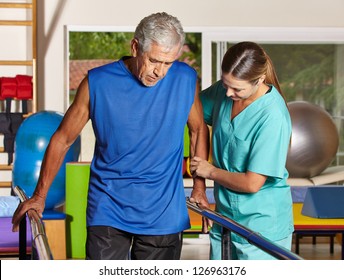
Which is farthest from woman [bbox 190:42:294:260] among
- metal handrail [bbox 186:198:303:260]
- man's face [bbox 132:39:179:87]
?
man's face [bbox 132:39:179:87]

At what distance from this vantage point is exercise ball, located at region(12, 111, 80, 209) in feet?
22.9

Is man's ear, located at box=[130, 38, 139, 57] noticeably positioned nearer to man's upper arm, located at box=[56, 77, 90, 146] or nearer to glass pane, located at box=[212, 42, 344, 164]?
man's upper arm, located at box=[56, 77, 90, 146]

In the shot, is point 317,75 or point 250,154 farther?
point 317,75

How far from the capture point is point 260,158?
2928 millimetres

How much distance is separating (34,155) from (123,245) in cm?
425

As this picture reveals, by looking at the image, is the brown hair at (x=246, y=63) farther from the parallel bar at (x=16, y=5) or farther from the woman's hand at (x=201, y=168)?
the parallel bar at (x=16, y=5)

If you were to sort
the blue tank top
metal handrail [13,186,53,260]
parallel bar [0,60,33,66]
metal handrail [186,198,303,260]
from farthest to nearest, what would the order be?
parallel bar [0,60,33,66]
the blue tank top
metal handrail [13,186,53,260]
metal handrail [186,198,303,260]

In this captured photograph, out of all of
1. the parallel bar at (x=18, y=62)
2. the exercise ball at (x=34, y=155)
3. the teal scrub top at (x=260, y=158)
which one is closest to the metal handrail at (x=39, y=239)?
the teal scrub top at (x=260, y=158)

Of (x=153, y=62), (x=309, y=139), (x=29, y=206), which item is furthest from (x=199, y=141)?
(x=309, y=139)

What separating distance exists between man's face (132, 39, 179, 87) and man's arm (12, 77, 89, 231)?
0.19 metres

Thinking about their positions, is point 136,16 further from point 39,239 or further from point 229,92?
point 39,239
